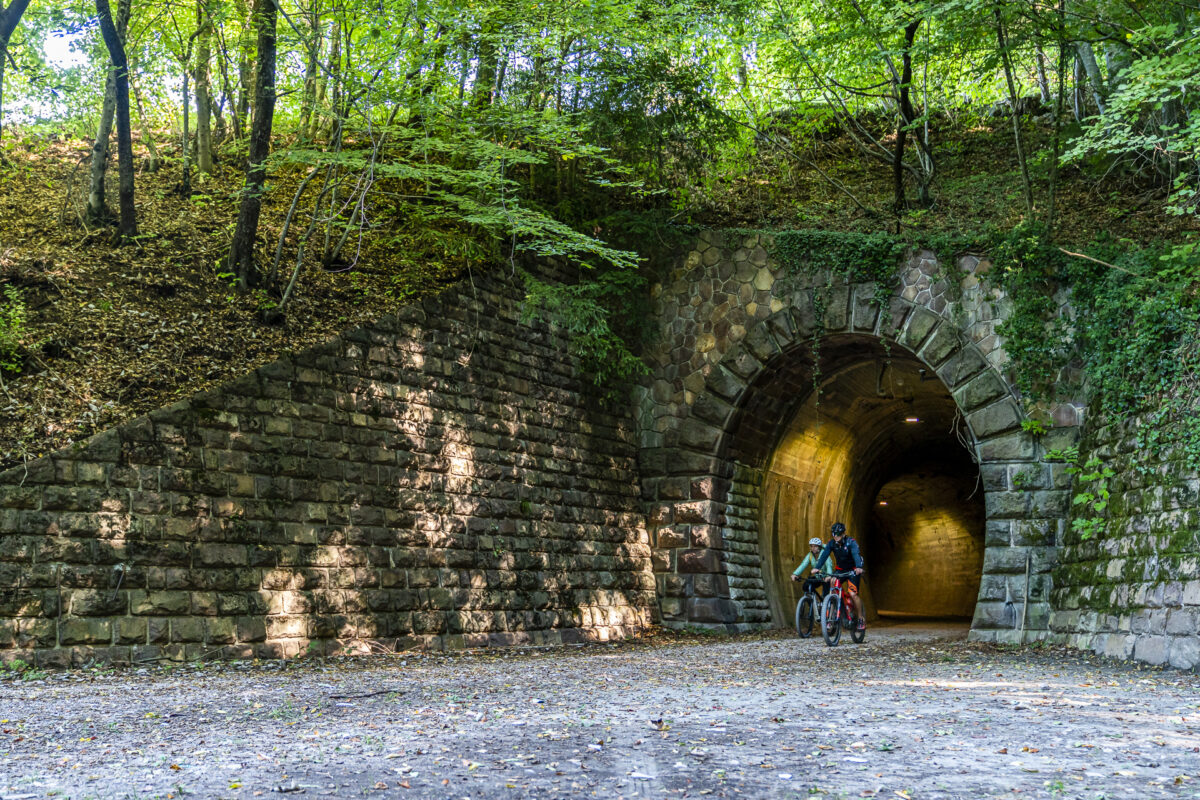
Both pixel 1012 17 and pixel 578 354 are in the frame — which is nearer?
pixel 1012 17

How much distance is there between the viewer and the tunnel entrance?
1575 cm

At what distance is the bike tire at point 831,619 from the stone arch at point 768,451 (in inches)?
66.2

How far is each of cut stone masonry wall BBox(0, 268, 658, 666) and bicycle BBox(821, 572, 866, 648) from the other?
9.30 ft

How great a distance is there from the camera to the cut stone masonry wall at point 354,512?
26.8 feet

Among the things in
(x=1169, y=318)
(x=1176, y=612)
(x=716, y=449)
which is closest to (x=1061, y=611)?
(x=1176, y=612)

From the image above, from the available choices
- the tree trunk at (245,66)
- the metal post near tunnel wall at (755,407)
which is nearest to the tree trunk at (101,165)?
the tree trunk at (245,66)

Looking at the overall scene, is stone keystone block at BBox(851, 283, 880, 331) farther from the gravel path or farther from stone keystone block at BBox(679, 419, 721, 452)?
the gravel path

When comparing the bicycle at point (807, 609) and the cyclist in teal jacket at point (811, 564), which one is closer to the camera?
the cyclist in teal jacket at point (811, 564)

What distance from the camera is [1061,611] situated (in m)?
11.2

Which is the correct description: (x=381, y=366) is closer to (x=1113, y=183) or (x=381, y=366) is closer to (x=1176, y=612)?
(x=1176, y=612)

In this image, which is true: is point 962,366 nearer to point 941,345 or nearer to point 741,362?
point 941,345

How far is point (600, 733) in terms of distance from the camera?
5.10 m

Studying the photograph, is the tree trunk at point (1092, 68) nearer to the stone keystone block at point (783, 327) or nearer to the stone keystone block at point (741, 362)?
the stone keystone block at point (783, 327)

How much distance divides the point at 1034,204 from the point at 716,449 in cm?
578
